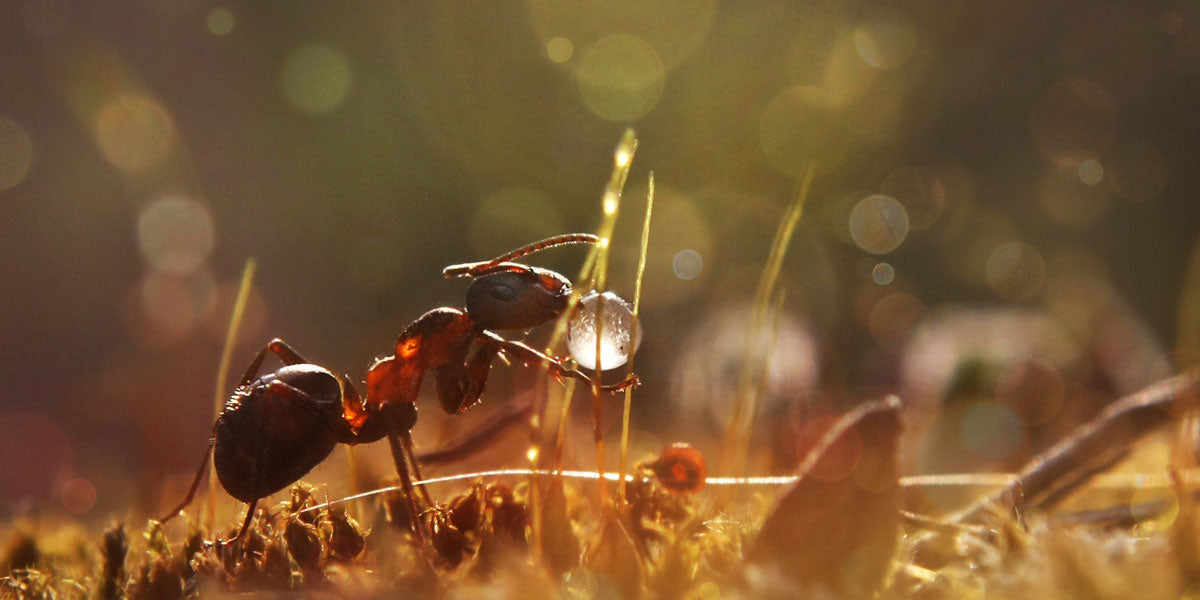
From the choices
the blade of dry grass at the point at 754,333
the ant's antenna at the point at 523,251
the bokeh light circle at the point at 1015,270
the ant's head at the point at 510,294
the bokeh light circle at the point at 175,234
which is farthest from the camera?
the bokeh light circle at the point at 175,234

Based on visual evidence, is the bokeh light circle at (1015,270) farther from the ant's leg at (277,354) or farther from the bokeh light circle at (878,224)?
the ant's leg at (277,354)

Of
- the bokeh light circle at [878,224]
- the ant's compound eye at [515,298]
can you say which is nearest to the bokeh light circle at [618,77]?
the bokeh light circle at [878,224]

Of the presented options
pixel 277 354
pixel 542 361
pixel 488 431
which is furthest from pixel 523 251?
pixel 277 354

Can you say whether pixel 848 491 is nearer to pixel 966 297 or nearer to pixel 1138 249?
pixel 966 297

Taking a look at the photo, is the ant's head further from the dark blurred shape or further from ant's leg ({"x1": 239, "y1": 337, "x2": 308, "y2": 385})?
the dark blurred shape

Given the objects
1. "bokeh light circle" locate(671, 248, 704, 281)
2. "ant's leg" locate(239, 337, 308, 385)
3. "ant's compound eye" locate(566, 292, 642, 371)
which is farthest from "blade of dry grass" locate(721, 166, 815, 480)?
"bokeh light circle" locate(671, 248, 704, 281)

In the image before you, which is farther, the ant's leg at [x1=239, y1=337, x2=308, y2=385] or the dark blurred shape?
the ant's leg at [x1=239, y1=337, x2=308, y2=385]

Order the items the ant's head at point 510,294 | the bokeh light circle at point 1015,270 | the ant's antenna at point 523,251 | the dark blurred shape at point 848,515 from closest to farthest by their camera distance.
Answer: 1. the dark blurred shape at point 848,515
2. the ant's antenna at point 523,251
3. the ant's head at point 510,294
4. the bokeh light circle at point 1015,270
